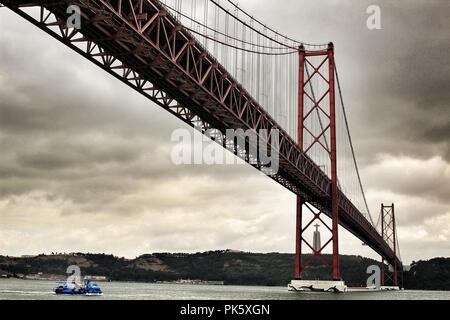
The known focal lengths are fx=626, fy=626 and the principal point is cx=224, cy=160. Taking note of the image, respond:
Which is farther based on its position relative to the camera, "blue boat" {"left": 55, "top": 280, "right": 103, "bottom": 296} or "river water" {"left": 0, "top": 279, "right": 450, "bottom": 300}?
"blue boat" {"left": 55, "top": 280, "right": 103, "bottom": 296}

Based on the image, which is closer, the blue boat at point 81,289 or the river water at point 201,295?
the river water at point 201,295

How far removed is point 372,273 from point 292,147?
86.1 meters

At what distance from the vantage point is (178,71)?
81.4ft

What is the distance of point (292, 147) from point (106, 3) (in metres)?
26.0

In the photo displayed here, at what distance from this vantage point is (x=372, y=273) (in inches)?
4838
